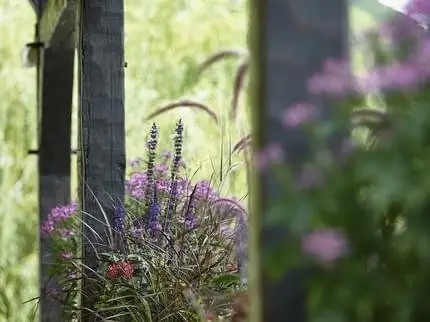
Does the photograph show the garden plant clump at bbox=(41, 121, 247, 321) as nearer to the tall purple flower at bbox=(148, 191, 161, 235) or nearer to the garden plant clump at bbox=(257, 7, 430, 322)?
the tall purple flower at bbox=(148, 191, 161, 235)

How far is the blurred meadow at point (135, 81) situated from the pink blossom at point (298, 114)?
4.43 meters

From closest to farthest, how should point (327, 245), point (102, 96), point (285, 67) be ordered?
point (327, 245) → point (285, 67) → point (102, 96)

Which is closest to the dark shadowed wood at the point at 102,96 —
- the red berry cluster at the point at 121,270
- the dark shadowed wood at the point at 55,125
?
the red berry cluster at the point at 121,270

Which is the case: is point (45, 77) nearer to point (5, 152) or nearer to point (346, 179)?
point (5, 152)

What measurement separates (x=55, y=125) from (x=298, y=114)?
127 inches

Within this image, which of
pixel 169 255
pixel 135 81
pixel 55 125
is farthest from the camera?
pixel 135 81

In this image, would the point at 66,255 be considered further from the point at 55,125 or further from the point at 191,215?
the point at 55,125

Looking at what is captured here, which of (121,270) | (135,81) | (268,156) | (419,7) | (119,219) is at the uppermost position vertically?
(135,81)

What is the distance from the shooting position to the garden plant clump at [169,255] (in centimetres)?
209

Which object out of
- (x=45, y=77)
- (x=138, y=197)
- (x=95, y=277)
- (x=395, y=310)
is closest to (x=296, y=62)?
(x=395, y=310)

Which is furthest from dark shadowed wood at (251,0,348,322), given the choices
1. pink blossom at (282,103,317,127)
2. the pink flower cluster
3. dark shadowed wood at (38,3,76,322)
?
dark shadowed wood at (38,3,76,322)

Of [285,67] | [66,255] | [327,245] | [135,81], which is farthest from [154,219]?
[135,81]

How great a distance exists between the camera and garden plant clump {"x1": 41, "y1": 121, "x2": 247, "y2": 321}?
2086 mm

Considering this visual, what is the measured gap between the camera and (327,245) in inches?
33.1
